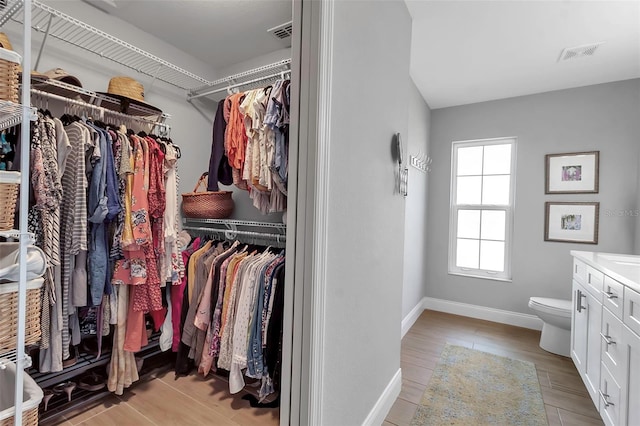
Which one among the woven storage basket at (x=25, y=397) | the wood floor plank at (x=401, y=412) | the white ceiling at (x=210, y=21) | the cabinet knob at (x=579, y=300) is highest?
the white ceiling at (x=210, y=21)

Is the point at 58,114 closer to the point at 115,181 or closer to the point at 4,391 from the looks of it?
the point at 115,181

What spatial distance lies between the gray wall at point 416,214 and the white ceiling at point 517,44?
30cm

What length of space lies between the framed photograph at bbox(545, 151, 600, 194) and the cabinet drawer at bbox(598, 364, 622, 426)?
6.46 ft

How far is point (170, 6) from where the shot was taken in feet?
6.45

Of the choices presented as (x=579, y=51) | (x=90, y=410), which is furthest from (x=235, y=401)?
(x=579, y=51)

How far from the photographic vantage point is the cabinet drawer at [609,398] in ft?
4.96

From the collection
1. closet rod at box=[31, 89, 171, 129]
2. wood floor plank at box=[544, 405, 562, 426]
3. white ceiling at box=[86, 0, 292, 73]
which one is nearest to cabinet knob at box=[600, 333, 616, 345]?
wood floor plank at box=[544, 405, 562, 426]

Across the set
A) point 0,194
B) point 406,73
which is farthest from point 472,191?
point 0,194

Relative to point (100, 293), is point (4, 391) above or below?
below

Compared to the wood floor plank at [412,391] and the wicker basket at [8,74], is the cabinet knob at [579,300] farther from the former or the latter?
the wicker basket at [8,74]

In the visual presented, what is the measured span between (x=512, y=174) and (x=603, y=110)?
0.92 metres

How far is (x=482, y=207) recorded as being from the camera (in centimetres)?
354

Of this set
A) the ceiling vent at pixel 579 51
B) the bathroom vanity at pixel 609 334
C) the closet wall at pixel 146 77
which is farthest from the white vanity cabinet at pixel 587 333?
the closet wall at pixel 146 77

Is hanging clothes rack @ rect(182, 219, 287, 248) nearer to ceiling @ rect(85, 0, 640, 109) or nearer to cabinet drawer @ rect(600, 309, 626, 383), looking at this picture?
ceiling @ rect(85, 0, 640, 109)
